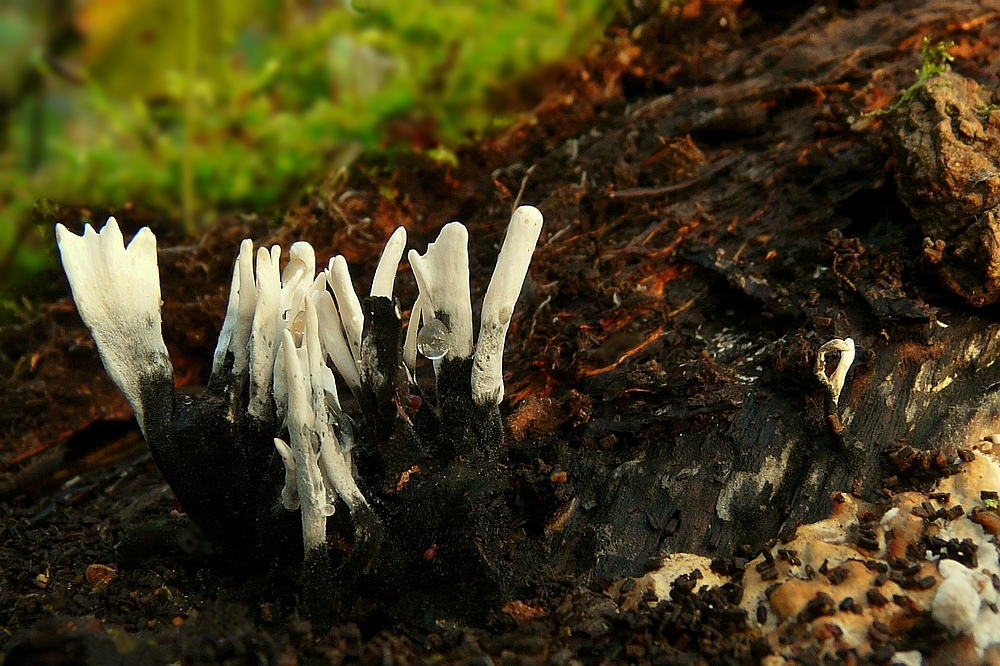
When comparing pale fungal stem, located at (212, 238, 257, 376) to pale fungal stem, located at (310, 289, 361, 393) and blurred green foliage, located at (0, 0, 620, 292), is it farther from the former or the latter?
blurred green foliage, located at (0, 0, 620, 292)

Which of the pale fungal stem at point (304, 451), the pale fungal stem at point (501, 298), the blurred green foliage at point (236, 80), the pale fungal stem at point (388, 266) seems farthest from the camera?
the blurred green foliage at point (236, 80)

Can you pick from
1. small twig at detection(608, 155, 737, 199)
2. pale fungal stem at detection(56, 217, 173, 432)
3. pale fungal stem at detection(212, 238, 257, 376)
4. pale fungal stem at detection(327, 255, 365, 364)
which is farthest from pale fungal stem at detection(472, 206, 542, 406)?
small twig at detection(608, 155, 737, 199)

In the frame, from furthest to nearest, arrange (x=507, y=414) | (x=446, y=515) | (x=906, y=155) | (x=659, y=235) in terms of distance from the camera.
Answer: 1. (x=659, y=235)
2. (x=906, y=155)
3. (x=507, y=414)
4. (x=446, y=515)

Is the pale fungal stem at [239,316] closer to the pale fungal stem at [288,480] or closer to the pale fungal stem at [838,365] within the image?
the pale fungal stem at [288,480]

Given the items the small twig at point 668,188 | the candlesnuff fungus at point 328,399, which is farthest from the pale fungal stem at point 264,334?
the small twig at point 668,188

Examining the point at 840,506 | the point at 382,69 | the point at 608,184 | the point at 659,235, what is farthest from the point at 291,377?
the point at 382,69

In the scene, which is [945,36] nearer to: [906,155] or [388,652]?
[906,155]
